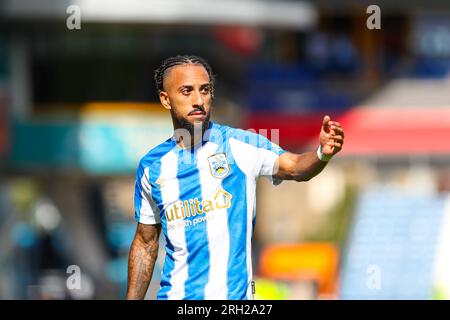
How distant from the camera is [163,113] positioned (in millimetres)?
27031

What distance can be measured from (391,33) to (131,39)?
21.6 feet

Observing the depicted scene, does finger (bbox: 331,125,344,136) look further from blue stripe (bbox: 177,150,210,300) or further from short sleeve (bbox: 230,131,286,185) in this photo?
blue stripe (bbox: 177,150,210,300)

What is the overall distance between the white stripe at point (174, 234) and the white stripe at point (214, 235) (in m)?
0.11

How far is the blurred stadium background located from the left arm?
19.2m

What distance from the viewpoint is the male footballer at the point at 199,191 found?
16.6ft

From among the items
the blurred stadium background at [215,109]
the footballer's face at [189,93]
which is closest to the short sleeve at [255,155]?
the footballer's face at [189,93]

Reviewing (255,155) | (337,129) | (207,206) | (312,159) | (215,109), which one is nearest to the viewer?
(337,129)

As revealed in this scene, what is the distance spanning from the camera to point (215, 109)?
83.9 feet

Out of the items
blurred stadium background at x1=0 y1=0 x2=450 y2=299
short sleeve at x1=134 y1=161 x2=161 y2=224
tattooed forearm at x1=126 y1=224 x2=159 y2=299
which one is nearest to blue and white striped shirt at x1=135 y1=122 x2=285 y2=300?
short sleeve at x1=134 y1=161 x2=161 y2=224

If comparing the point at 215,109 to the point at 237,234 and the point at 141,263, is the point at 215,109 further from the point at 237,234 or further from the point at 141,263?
the point at 237,234

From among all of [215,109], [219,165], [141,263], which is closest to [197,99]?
[219,165]

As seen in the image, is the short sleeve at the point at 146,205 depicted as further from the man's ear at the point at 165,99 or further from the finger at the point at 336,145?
the finger at the point at 336,145

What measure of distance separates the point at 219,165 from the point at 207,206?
196mm

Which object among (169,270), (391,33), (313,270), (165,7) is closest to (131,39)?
(165,7)
